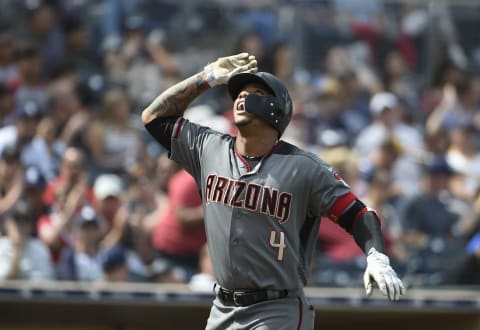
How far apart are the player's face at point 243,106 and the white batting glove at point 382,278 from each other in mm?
735

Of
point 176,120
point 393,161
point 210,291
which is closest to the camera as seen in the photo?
point 176,120

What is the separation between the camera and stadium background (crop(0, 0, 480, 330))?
20.5 ft

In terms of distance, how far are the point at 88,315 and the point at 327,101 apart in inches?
164

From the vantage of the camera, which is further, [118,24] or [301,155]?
[118,24]

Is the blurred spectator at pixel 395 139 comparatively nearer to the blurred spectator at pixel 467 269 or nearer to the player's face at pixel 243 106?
the blurred spectator at pixel 467 269

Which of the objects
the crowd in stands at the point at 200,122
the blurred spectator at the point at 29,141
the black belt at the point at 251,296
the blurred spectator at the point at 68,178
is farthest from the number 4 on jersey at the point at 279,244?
the blurred spectator at the point at 29,141

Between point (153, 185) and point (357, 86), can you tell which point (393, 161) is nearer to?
point (357, 86)

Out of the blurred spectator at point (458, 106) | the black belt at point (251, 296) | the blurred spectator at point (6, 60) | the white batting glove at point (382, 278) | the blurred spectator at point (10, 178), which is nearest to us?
the white batting glove at point (382, 278)

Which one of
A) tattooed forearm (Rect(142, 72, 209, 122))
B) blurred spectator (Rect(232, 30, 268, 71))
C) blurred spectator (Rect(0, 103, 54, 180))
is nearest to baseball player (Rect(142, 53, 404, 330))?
tattooed forearm (Rect(142, 72, 209, 122))

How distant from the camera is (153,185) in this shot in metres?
7.92

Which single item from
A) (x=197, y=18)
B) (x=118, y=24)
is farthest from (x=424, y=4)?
(x=118, y=24)

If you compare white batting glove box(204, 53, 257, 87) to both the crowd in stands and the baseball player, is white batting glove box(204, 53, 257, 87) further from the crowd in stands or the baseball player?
the crowd in stands

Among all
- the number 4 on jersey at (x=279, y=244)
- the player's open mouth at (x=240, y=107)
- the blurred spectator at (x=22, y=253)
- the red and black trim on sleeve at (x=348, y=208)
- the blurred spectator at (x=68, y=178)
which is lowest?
the blurred spectator at (x=22, y=253)

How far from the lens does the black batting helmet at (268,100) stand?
4133mm
